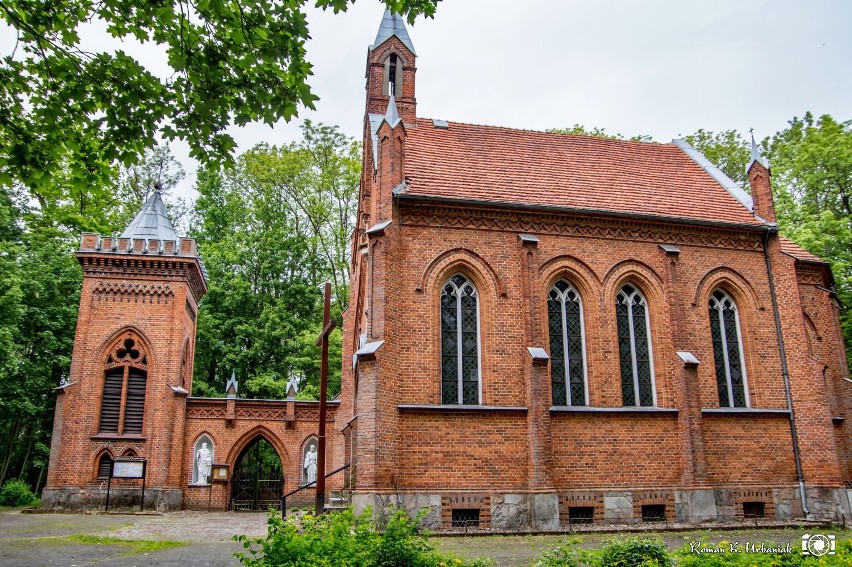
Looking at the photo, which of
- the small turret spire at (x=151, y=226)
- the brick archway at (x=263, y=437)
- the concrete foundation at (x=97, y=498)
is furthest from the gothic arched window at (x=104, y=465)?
the small turret spire at (x=151, y=226)

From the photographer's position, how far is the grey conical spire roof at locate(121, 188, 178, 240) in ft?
77.3

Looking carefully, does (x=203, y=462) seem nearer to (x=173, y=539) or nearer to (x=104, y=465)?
(x=104, y=465)

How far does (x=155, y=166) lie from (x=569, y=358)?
27.4m

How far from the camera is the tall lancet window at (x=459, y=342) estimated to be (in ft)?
48.1

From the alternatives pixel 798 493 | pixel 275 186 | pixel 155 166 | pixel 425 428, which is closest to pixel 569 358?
pixel 425 428

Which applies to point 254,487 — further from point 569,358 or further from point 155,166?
point 155,166

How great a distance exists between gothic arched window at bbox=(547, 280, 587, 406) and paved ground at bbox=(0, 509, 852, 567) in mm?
3241

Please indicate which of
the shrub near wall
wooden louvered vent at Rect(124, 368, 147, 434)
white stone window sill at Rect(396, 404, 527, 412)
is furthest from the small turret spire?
the shrub near wall

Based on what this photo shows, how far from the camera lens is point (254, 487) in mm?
23281

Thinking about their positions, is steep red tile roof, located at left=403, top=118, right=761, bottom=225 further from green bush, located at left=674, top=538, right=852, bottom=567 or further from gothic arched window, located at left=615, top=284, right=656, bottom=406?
green bush, located at left=674, top=538, right=852, bottom=567

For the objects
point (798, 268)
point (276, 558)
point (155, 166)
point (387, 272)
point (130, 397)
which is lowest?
point (276, 558)

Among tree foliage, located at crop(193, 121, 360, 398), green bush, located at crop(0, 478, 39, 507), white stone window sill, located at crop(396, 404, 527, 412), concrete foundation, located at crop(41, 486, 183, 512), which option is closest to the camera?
white stone window sill, located at crop(396, 404, 527, 412)

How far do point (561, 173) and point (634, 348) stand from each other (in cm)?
512

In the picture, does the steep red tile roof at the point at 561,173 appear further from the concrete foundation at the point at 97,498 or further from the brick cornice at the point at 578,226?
the concrete foundation at the point at 97,498
